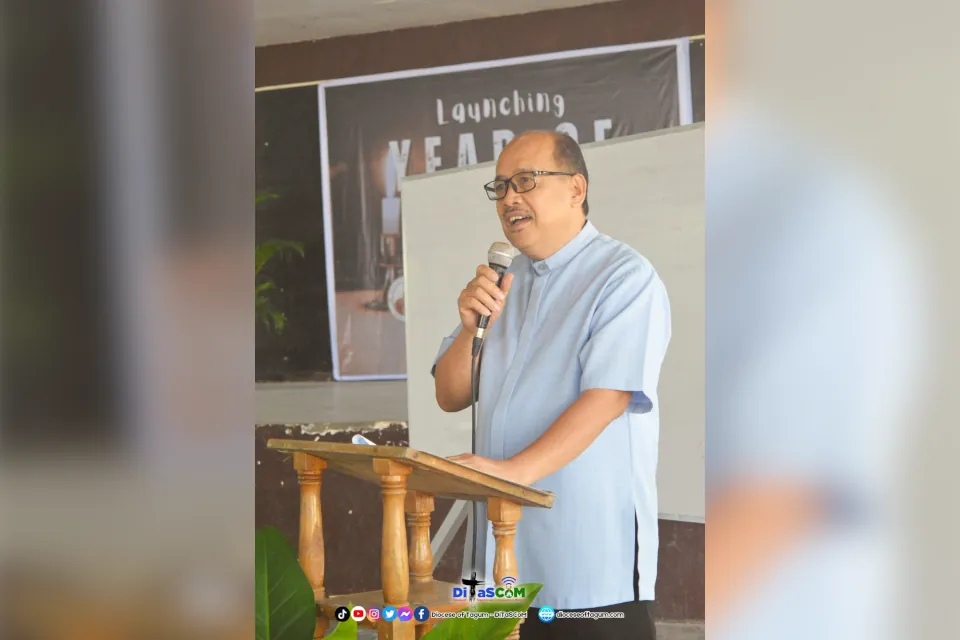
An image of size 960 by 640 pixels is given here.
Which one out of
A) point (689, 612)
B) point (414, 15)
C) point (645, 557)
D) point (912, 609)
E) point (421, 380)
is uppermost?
point (414, 15)

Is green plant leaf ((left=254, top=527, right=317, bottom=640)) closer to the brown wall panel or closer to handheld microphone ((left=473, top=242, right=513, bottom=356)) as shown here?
handheld microphone ((left=473, top=242, right=513, bottom=356))

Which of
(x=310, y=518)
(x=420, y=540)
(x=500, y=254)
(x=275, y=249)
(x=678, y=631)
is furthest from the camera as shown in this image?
(x=275, y=249)

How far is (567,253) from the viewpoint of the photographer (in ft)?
8.05

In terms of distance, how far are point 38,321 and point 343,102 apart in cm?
330

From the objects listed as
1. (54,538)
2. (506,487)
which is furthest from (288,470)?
(54,538)

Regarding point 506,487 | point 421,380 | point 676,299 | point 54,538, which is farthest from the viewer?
point 421,380

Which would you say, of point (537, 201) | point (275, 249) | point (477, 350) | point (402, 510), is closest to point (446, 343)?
point (477, 350)

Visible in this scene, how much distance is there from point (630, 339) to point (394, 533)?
0.90 meters

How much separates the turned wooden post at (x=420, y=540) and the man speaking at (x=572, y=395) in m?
0.25

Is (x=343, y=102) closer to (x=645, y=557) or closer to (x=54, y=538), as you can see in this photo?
(x=645, y=557)

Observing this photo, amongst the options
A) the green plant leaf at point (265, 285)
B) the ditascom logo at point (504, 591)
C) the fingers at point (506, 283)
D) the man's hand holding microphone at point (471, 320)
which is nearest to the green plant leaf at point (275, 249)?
the green plant leaf at point (265, 285)

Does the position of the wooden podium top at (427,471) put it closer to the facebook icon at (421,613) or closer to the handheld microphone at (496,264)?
the facebook icon at (421,613)

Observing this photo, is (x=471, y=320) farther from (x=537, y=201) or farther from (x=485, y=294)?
(x=537, y=201)

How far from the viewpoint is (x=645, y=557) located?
237cm
